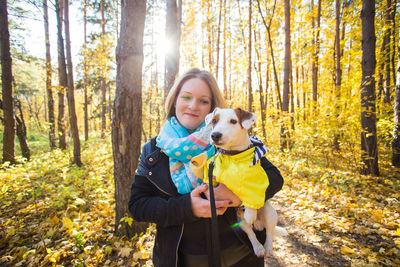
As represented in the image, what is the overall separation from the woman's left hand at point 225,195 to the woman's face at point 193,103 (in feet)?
2.08

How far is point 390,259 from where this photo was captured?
2.69 meters

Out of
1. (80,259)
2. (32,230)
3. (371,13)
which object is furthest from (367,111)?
(32,230)

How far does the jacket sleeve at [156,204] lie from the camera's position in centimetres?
134

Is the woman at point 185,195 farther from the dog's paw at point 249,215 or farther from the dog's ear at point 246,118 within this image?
the dog's ear at point 246,118

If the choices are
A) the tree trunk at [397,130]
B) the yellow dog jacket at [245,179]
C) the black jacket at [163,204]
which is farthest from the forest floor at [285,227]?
the yellow dog jacket at [245,179]

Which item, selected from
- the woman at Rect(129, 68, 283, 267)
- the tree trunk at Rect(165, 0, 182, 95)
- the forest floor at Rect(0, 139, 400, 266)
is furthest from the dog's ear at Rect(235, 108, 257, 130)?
the tree trunk at Rect(165, 0, 182, 95)

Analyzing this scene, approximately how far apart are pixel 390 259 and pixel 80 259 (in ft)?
15.7

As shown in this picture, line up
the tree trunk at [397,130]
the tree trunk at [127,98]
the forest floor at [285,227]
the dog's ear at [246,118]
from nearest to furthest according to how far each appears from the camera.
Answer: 1. the dog's ear at [246,118]
2. the forest floor at [285,227]
3. the tree trunk at [127,98]
4. the tree trunk at [397,130]

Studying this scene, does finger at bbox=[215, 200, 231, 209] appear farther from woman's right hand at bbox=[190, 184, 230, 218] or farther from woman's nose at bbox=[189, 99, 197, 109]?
woman's nose at bbox=[189, 99, 197, 109]

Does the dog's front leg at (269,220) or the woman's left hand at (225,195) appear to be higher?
the woman's left hand at (225,195)

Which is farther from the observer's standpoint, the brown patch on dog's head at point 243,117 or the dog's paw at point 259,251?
the brown patch on dog's head at point 243,117

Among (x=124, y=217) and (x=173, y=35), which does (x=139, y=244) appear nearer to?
(x=124, y=217)

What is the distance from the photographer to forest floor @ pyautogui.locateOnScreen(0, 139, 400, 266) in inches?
114

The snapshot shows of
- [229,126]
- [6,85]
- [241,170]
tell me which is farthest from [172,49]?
[6,85]
